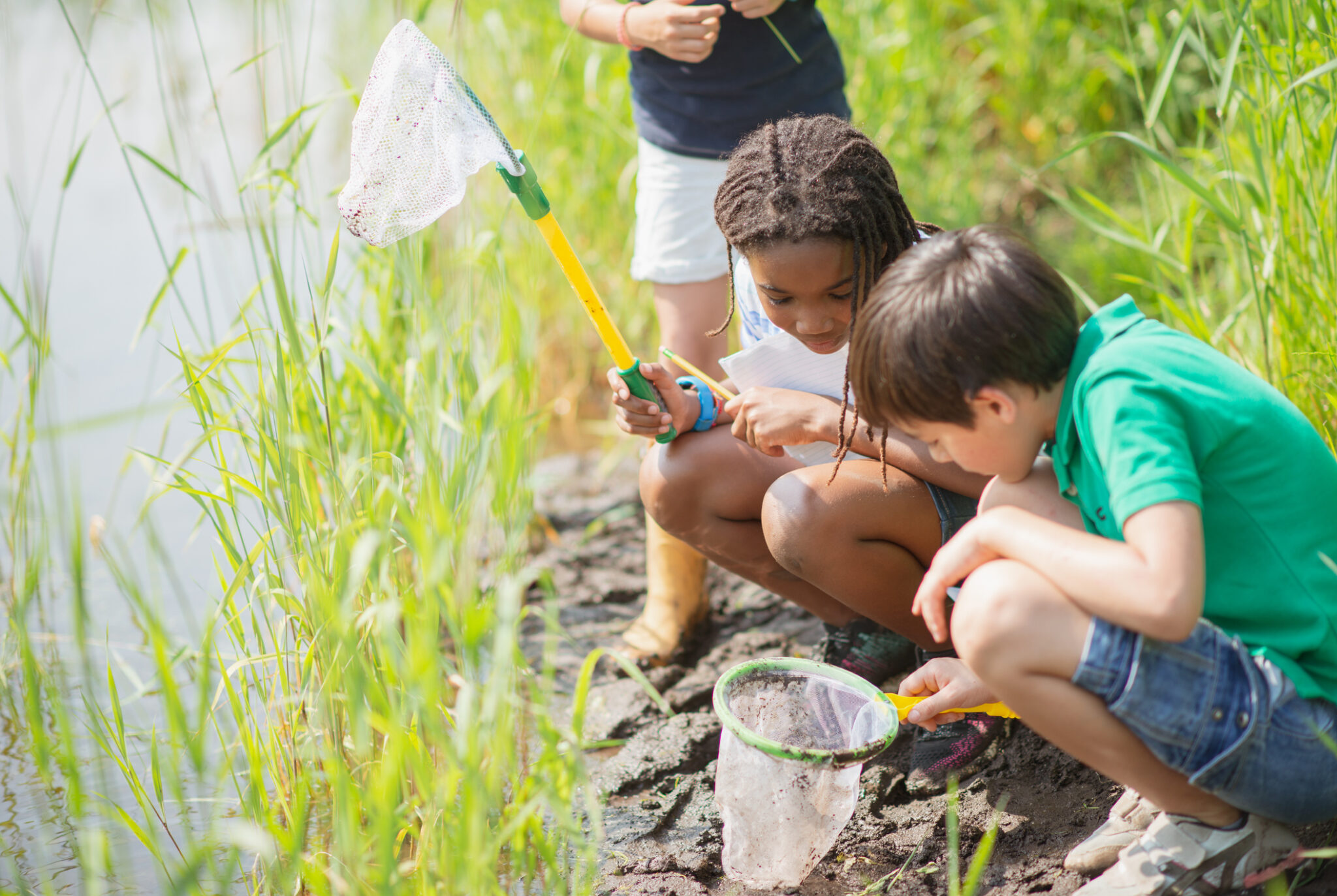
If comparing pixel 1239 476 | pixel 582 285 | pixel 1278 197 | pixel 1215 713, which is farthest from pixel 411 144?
pixel 1278 197

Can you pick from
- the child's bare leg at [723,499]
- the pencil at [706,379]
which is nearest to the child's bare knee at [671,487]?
the child's bare leg at [723,499]

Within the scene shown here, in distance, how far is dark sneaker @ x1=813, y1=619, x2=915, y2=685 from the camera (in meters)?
1.93

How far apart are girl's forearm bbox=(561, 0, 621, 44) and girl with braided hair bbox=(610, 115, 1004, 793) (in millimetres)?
529

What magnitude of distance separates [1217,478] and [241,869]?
1.40 m

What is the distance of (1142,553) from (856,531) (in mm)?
640

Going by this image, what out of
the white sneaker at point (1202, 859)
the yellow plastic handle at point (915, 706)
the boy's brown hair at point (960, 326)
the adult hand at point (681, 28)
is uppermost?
the adult hand at point (681, 28)

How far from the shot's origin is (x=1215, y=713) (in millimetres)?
1179

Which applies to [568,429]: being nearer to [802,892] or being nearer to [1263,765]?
[802,892]

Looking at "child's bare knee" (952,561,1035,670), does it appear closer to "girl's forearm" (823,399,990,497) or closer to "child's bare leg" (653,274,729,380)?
"girl's forearm" (823,399,990,497)

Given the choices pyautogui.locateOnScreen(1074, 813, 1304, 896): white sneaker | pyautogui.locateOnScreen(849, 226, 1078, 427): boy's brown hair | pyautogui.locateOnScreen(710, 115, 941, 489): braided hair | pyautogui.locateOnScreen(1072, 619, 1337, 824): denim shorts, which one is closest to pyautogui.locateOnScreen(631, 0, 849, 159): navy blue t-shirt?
pyautogui.locateOnScreen(710, 115, 941, 489): braided hair

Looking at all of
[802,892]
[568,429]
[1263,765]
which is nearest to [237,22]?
[568,429]

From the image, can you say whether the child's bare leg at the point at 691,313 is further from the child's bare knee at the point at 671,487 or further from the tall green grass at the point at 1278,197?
the tall green grass at the point at 1278,197

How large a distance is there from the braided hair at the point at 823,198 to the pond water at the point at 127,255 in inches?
28.0

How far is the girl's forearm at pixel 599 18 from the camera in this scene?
208 cm
